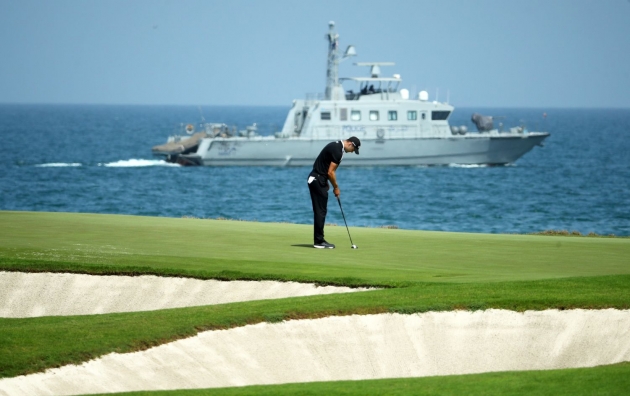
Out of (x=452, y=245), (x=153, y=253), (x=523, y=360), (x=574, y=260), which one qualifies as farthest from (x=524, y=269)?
(x=153, y=253)

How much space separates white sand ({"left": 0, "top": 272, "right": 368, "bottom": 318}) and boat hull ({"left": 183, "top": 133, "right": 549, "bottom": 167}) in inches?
1979

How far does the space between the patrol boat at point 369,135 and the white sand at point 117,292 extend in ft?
163

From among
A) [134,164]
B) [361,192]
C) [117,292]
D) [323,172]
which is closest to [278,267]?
[117,292]

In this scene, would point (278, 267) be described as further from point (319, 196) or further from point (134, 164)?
point (134, 164)

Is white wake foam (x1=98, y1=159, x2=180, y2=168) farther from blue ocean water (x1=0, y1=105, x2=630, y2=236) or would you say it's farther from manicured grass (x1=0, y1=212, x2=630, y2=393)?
manicured grass (x1=0, y1=212, x2=630, y2=393)

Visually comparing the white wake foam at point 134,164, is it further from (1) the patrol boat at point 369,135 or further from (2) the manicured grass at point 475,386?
(2) the manicured grass at point 475,386

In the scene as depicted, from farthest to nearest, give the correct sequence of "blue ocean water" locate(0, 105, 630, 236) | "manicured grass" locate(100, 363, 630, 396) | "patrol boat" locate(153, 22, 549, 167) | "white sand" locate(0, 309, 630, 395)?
"patrol boat" locate(153, 22, 549, 167) → "blue ocean water" locate(0, 105, 630, 236) → "white sand" locate(0, 309, 630, 395) → "manicured grass" locate(100, 363, 630, 396)

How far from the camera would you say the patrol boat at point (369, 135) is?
6188 cm

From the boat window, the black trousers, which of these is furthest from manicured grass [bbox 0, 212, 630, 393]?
the boat window

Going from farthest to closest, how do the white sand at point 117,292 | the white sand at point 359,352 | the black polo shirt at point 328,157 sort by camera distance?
the black polo shirt at point 328,157 < the white sand at point 117,292 < the white sand at point 359,352

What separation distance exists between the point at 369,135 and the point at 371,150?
8.22 ft

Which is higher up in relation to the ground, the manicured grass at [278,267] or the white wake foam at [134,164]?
the manicured grass at [278,267]

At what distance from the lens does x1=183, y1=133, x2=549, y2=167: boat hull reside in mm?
64250

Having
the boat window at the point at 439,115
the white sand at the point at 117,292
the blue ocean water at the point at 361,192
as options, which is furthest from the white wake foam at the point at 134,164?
the white sand at the point at 117,292
